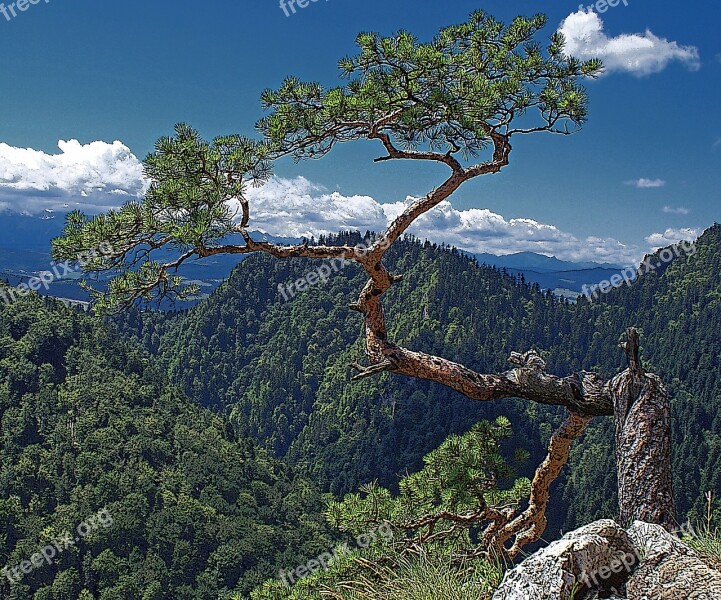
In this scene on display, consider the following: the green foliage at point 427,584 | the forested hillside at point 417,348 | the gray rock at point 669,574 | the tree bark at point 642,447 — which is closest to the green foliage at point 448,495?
the tree bark at point 642,447

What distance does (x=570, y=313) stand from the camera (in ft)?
519

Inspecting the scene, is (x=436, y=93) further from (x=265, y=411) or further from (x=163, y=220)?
(x=265, y=411)

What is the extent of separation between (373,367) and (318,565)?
236cm

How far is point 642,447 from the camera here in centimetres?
393

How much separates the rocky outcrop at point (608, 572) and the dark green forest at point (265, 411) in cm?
50

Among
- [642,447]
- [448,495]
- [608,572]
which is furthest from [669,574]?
[448,495]

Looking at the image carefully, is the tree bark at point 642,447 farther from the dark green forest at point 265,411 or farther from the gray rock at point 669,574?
the gray rock at point 669,574

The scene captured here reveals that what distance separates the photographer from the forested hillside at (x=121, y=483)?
56.9 meters

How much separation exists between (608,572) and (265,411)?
148354mm

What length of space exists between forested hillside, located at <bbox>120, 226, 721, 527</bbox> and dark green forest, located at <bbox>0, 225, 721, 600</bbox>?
52cm

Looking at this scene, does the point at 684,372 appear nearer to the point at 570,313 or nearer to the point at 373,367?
the point at 570,313

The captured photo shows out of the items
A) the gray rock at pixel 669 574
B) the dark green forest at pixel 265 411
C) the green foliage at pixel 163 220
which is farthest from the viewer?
the dark green forest at pixel 265 411

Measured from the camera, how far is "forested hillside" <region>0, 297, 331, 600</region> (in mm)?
56906

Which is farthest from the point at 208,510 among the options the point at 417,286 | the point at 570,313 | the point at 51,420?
the point at 570,313
